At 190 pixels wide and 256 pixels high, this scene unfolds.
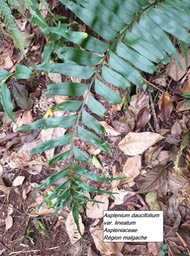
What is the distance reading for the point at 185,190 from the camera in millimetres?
1349

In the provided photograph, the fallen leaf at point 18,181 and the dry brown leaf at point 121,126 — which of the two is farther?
the fallen leaf at point 18,181

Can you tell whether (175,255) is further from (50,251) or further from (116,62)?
(116,62)

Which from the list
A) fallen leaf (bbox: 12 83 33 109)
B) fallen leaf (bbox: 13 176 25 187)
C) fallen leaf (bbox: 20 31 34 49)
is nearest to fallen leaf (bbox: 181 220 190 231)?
fallen leaf (bbox: 13 176 25 187)

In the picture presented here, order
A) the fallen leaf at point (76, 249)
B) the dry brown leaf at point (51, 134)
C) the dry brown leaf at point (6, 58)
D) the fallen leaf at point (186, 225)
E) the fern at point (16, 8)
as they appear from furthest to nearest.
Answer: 1. the dry brown leaf at point (6, 58)
2. the dry brown leaf at point (51, 134)
3. the fallen leaf at point (76, 249)
4. the fallen leaf at point (186, 225)
5. the fern at point (16, 8)

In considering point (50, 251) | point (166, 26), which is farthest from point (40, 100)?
point (166, 26)

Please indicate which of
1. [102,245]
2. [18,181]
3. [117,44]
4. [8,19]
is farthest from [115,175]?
[8,19]

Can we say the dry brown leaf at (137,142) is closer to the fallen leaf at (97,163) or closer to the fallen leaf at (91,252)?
the fallen leaf at (97,163)

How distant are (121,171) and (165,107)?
10.9 inches

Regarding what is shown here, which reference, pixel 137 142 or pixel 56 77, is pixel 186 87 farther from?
pixel 56 77

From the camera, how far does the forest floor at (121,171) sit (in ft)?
4.50

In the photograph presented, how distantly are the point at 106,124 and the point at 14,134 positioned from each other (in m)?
0.39

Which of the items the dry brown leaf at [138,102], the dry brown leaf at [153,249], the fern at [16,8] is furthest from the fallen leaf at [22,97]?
the dry brown leaf at [153,249]

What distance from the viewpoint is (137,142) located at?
1412mm

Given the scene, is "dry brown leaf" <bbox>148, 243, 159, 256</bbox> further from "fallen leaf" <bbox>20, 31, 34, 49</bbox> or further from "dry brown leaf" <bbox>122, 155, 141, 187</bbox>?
"fallen leaf" <bbox>20, 31, 34, 49</bbox>
